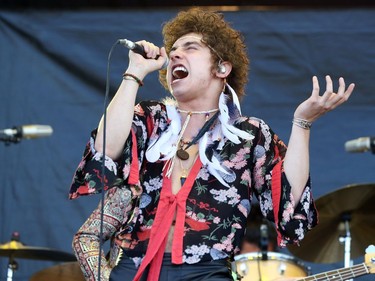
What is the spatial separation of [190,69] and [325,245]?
1.87 m

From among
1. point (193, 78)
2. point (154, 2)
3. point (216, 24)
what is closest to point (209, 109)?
point (193, 78)

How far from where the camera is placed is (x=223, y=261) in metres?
3.75

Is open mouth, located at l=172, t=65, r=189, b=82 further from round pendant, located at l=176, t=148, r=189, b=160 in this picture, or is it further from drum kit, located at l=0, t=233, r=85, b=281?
drum kit, located at l=0, t=233, r=85, b=281

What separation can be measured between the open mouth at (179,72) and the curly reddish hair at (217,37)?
0.60ft

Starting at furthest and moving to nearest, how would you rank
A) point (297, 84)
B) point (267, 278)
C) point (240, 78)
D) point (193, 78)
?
point (297, 84) → point (267, 278) → point (240, 78) → point (193, 78)

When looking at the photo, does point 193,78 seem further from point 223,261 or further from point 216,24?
point 223,261

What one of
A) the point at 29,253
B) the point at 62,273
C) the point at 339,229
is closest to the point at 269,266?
the point at 339,229

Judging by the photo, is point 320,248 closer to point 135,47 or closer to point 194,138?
point 194,138

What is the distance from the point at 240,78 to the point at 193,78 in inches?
14.2

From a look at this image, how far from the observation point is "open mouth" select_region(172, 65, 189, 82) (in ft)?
13.3

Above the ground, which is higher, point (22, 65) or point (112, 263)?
point (22, 65)

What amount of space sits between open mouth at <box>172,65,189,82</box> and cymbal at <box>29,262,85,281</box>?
1407 mm

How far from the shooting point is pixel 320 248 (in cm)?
551

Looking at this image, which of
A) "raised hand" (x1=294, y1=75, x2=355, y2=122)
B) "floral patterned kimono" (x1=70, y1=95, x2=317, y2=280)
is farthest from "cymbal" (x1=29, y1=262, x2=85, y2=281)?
"raised hand" (x1=294, y1=75, x2=355, y2=122)
